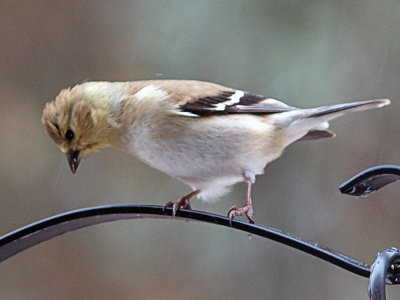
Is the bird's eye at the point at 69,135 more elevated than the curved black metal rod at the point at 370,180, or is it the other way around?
the bird's eye at the point at 69,135

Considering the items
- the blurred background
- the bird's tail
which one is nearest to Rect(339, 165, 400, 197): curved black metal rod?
the bird's tail

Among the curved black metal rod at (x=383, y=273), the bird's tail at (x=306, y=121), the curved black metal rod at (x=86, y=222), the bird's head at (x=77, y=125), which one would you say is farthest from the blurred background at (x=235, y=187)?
the curved black metal rod at (x=383, y=273)

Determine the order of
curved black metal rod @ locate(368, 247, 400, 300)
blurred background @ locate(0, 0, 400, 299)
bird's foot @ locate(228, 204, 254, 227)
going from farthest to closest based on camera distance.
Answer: blurred background @ locate(0, 0, 400, 299) → bird's foot @ locate(228, 204, 254, 227) → curved black metal rod @ locate(368, 247, 400, 300)

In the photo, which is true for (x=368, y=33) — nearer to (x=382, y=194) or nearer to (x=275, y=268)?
(x=382, y=194)

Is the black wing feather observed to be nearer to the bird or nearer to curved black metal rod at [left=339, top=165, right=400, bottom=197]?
the bird

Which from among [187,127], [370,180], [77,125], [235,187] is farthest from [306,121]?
[235,187]

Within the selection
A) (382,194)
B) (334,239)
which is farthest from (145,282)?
(382,194)

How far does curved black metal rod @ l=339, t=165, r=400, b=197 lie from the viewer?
1277mm

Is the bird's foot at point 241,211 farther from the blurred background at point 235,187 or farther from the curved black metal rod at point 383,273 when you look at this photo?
the blurred background at point 235,187

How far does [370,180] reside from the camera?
1338 mm

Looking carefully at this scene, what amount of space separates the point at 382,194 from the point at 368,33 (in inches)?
33.3

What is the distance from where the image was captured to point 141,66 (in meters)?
3.74

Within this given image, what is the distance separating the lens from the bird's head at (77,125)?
7.11ft

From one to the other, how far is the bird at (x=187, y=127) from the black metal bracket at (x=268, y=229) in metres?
0.52
